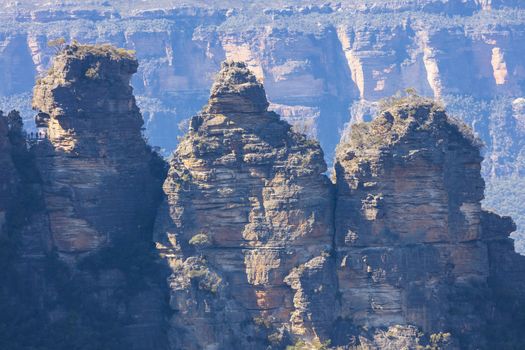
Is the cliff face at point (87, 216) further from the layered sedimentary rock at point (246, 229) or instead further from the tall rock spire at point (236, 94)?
the tall rock spire at point (236, 94)

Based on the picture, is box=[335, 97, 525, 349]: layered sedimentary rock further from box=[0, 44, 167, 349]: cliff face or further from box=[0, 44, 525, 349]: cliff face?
box=[0, 44, 167, 349]: cliff face

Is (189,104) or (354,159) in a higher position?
(189,104)

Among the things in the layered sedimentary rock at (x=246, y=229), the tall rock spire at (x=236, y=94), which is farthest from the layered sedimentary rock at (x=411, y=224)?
the tall rock spire at (x=236, y=94)

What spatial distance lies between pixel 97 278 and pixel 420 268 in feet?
33.7

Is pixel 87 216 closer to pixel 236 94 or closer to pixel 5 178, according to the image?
pixel 5 178

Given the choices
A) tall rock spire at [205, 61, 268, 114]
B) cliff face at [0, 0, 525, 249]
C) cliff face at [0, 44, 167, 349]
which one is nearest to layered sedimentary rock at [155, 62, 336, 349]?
tall rock spire at [205, 61, 268, 114]

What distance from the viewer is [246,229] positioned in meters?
74.0

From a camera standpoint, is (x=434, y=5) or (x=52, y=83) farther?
(x=434, y=5)

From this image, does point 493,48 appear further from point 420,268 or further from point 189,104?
point 420,268

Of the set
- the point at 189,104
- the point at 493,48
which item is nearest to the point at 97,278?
the point at 189,104

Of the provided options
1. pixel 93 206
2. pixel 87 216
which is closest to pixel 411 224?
pixel 93 206

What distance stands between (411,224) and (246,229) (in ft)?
17.0

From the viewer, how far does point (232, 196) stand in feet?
243

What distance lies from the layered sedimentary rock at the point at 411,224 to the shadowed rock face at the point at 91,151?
22.3ft
